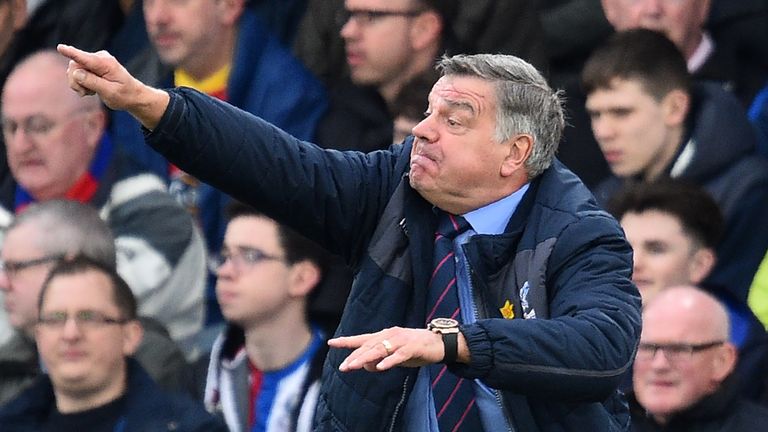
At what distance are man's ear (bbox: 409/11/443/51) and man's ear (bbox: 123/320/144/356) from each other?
1.37 m

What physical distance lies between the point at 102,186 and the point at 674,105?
1995 millimetres

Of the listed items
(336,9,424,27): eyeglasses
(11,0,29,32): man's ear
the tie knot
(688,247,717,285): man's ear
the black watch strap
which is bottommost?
(11,0,29,32): man's ear

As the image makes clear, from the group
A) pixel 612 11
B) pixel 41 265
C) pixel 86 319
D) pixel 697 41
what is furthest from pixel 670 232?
pixel 41 265

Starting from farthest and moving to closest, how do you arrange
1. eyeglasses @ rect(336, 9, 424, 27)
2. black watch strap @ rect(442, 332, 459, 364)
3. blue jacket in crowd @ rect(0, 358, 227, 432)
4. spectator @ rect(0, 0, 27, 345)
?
spectator @ rect(0, 0, 27, 345), eyeglasses @ rect(336, 9, 424, 27), blue jacket in crowd @ rect(0, 358, 227, 432), black watch strap @ rect(442, 332, 459, 364)

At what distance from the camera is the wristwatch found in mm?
3795

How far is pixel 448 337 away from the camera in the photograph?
12.5 ft

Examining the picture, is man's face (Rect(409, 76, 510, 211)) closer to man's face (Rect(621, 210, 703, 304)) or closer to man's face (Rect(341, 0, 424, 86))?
man's face (Rect(621, 210, 703, 304))

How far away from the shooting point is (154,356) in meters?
6.53

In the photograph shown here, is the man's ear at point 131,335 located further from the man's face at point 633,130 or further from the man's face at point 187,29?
the man's face at point 633,130

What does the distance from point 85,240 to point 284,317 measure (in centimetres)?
73

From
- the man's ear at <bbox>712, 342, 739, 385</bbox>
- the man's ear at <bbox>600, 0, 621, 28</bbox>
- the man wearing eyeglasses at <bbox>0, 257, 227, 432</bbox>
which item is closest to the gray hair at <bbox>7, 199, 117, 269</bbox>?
→ the man wearing eyeglasses at <bbox>0, 257, 227, 432</bbox>

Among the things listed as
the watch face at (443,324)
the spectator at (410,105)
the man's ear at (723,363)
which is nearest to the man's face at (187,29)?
the spectator at (410,105)

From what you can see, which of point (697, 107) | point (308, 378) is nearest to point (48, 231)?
point (308, 378)

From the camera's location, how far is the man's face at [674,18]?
6.67m
